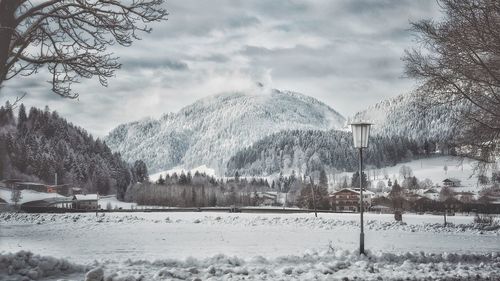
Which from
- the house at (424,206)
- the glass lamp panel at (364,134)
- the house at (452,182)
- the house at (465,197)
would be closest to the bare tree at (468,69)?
the glass lamp panel at (364,134)

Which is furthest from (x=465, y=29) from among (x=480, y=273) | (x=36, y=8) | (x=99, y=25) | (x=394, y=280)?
(x=36, y=8)

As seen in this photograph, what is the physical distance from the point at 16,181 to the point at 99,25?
478ft

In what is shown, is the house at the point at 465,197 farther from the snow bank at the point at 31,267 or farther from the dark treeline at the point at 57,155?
the snow bank at the point at 31,267

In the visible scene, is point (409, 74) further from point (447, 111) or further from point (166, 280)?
point (166, 280)

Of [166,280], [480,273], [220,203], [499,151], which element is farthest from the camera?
[220,203]

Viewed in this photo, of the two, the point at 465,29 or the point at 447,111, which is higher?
the point at 465,29

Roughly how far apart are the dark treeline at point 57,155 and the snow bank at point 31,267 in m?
145

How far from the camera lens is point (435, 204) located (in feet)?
309

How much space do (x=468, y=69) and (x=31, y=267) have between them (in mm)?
12922

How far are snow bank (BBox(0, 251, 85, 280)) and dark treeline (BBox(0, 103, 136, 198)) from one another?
14493cm

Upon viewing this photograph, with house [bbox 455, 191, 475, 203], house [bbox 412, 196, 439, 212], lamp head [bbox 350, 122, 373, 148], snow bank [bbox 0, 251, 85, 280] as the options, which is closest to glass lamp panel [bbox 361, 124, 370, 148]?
lamp head [bbox 350, 122, 373, 148]

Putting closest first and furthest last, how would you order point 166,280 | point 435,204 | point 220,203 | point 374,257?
point 166,280 < point 374,257 < point 435,204 < point 220,203

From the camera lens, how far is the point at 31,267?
412 inches

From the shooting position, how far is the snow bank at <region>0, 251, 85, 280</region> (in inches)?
393
